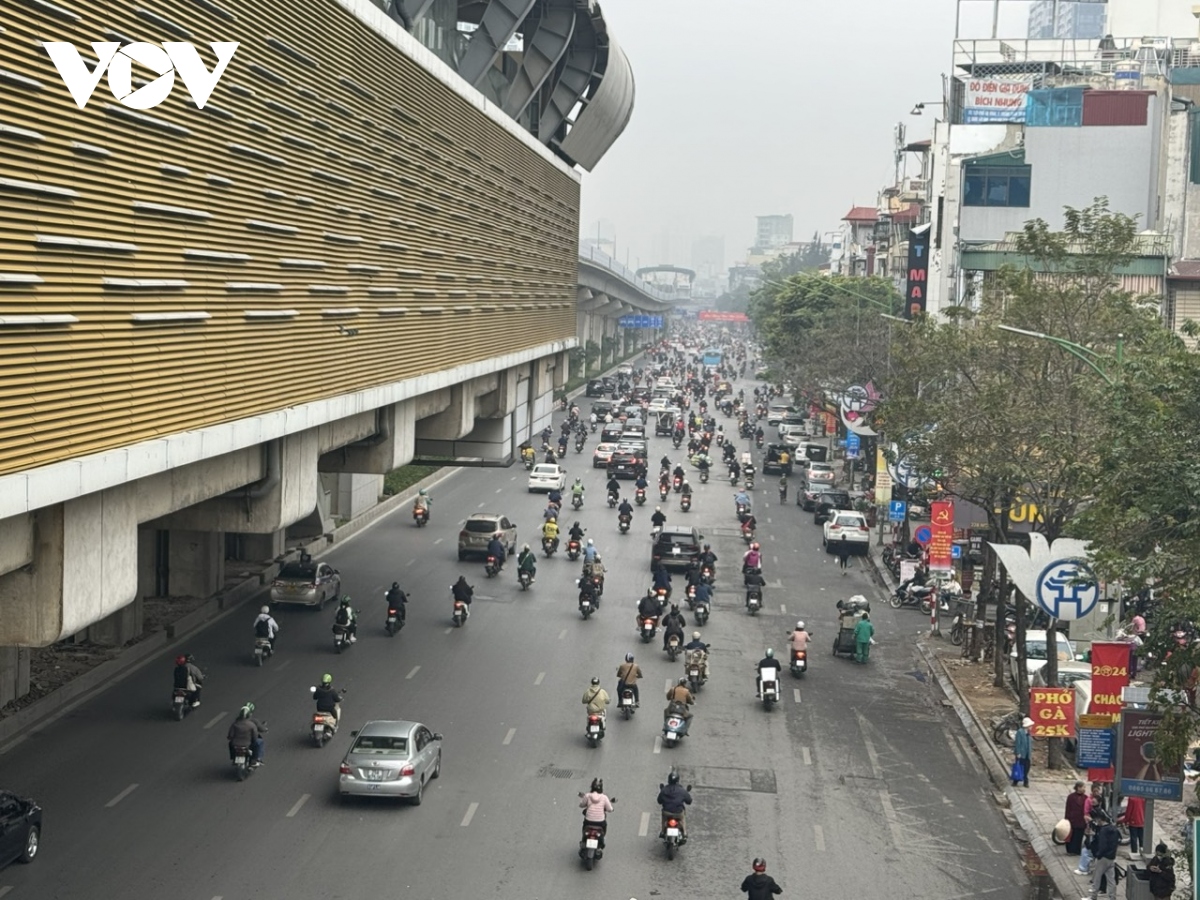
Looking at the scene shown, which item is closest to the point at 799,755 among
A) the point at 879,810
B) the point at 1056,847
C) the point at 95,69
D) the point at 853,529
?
the point at 879,810

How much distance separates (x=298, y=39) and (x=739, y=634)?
67.6ft

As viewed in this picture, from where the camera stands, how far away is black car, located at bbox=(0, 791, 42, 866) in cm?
1952

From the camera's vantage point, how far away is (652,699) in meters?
31.1

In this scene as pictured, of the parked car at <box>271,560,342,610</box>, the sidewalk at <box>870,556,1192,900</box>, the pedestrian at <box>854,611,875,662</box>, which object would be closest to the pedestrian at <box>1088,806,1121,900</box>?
the sidewalk at <box>870,556,1192,900</box>

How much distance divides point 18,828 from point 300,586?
18.8 m

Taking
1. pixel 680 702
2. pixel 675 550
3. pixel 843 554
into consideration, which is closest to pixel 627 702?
pixel 680 702

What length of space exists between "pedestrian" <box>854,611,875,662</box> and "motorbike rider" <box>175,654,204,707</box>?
14182mm

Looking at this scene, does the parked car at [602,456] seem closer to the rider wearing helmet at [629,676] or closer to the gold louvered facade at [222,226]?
the gold louvered facade at [222,226]

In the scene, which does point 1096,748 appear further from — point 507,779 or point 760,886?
point 507,779

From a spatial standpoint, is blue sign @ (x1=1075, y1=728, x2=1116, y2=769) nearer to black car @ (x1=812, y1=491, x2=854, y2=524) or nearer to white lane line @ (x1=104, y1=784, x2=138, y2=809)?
white lane line @ (x1=104, y1=784, x2=138, y2=809)

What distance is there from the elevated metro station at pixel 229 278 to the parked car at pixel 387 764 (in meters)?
3.36

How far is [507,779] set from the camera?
2495 cm

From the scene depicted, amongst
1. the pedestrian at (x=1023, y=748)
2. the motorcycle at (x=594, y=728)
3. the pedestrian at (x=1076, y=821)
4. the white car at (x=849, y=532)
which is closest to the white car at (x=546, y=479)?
the white car at (x=849, y=532)

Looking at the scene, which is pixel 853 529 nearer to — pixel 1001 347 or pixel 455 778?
pixel 1001 347
